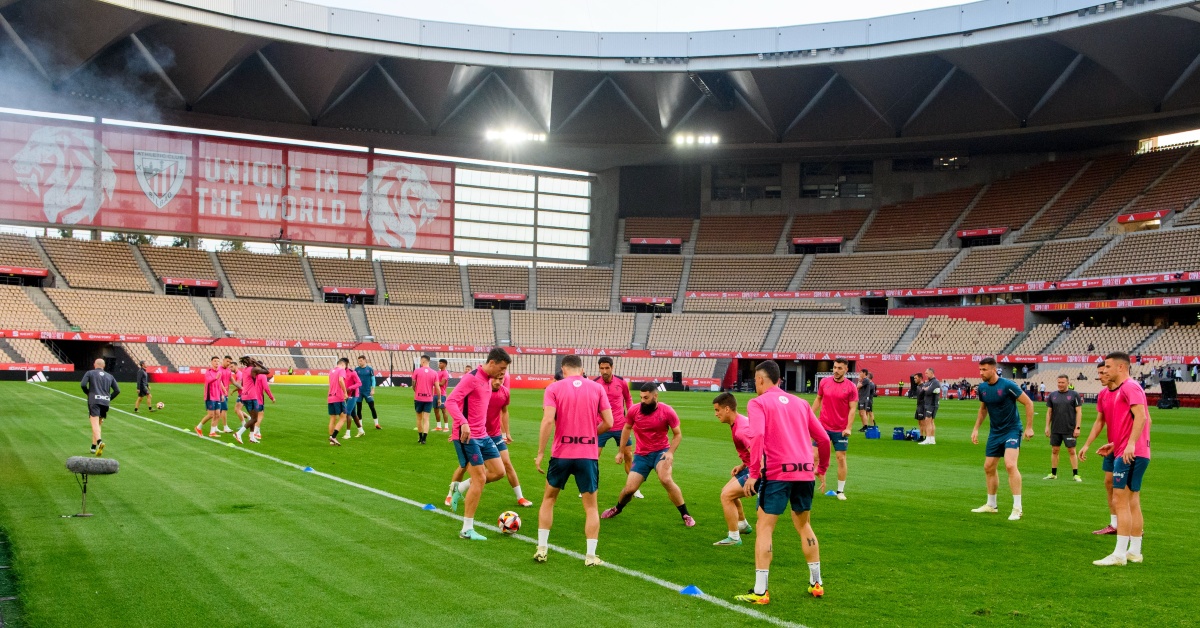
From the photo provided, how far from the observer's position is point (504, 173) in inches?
2840

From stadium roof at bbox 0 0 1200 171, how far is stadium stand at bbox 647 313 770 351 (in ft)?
41.7

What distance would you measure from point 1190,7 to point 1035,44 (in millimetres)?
10042

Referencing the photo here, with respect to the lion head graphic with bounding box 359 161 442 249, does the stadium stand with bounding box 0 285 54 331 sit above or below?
below

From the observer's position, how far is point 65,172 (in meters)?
59.8

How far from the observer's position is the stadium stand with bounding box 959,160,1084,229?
66.3 metres

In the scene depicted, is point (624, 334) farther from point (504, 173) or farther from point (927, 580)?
point (927, 580)

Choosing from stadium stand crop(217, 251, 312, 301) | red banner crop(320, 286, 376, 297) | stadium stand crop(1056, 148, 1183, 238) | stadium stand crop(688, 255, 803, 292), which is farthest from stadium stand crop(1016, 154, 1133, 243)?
stadium stand crop(217, 251, 312, 301)

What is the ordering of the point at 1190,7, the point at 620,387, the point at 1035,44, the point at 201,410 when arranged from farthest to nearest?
the point at 1035,44 < the point at 1190,7 < the point at 201,410 < the point at 620,387

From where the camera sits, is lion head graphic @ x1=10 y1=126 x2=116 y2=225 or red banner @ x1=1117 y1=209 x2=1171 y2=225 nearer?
red banner @ x1=1117 y1=209 x2=1171 y2=225

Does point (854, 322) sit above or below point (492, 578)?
above

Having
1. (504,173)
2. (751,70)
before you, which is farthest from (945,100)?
(504,173)

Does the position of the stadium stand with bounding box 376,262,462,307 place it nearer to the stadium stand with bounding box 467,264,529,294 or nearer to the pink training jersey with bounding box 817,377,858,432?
the stadium stand with bounding box 467,264,529,294

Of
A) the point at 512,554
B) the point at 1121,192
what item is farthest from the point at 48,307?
the point at 1121,192

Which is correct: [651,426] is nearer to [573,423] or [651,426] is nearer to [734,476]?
[734,476]
